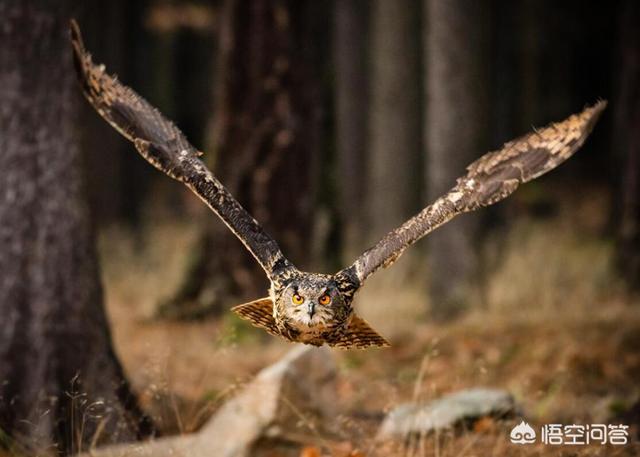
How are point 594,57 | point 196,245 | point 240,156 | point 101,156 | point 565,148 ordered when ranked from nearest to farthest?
point 565,148, point 240,156, point 196,245, point 101,156, point 594,57

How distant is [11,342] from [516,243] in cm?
876

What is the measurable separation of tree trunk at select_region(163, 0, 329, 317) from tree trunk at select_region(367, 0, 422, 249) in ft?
12.0

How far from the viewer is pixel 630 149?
9125 mm

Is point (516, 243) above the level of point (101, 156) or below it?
below

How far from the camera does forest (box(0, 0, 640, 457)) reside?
15.8 feet

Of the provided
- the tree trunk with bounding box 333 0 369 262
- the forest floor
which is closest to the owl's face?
the forest floor

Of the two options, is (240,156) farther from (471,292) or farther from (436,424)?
(436,424)

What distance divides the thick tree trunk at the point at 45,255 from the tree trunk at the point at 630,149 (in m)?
5.88

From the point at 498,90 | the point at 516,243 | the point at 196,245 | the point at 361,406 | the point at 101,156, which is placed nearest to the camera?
the point at 361,406

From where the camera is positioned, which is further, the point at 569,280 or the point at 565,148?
the point at 569,280

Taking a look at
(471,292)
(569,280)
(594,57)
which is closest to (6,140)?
(471,292)

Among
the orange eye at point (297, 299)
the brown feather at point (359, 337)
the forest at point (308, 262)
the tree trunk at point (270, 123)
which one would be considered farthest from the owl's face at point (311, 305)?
the tree trunk at point (270, 123)

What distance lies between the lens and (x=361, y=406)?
20.5 feet

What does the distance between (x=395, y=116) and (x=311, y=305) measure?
26.8 feet
